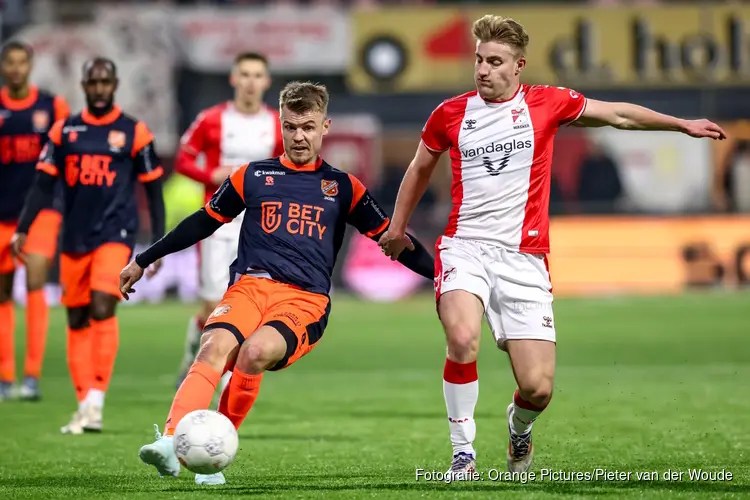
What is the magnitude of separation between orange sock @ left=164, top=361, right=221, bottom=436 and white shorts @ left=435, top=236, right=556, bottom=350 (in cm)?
124

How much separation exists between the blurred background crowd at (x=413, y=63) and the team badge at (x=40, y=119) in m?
16.0

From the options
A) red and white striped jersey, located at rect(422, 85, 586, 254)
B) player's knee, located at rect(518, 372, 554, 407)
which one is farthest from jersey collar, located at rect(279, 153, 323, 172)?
player's knee, located at rect(518, 372, 554, 407)

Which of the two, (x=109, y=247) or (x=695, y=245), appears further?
(x=695, y=245)

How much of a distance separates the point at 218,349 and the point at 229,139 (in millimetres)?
4605

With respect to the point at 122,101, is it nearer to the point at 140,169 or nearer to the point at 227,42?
the point at 227,42

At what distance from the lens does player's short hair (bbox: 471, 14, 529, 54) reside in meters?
6.96

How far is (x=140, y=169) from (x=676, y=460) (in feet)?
Answer: 13.7

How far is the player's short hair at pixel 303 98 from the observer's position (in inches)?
268

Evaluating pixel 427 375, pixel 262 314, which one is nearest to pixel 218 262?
pixel 427 375

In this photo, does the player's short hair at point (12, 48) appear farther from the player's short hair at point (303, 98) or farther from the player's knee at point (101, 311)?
the player's short hair at point (303, 98)

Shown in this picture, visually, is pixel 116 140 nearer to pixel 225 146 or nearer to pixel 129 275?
pixel 225 146

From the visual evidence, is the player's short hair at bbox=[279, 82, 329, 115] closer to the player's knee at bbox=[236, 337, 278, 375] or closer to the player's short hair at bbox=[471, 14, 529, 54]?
the player's short hair at bbox=[471, 14, 529, 54]

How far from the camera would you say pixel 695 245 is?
2255cm

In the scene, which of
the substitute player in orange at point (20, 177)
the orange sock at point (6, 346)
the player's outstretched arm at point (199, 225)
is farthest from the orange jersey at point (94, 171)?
the player's outstretched arm at point (199, 225)
